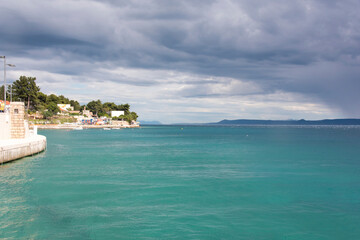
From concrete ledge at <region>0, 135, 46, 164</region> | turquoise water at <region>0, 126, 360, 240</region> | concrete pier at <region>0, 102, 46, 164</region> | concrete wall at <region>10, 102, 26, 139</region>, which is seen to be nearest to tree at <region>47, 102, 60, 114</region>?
concrete pier at <region>0, 102, 46, 164</region>

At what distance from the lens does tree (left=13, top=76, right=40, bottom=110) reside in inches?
5910

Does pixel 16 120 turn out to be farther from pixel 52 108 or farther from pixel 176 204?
pixel 52 108

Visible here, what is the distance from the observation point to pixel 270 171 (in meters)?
33.3

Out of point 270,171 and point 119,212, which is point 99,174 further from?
point 270,171

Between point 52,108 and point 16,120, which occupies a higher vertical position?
point 52,108

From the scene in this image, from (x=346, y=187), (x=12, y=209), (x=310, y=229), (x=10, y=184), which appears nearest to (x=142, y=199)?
(x=12, y=209)

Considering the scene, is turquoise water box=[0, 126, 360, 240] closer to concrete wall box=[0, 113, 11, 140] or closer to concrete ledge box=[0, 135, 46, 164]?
concrete ledge box=[0, 135, 46, 164]

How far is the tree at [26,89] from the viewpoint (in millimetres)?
150125

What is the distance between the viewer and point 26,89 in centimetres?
15300

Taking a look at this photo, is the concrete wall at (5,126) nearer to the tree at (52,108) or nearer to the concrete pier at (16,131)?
the concrete pier at (16,131)

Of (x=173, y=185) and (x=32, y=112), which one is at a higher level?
(x=32, y=112)

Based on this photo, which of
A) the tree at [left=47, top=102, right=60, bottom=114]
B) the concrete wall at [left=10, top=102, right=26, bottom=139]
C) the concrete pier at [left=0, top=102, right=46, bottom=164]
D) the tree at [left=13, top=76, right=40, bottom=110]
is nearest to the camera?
the concrete pier at [left=0, top=102, right=46, bottom=164]

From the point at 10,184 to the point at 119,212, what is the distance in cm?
1270

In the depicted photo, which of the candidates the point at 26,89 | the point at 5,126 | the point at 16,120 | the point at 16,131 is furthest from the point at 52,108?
the point at 5,126
